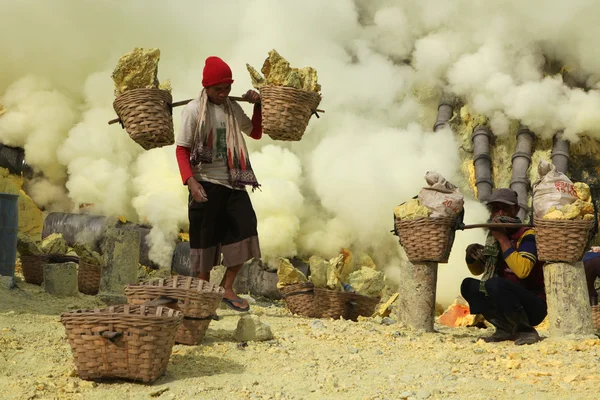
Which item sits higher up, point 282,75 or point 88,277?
point 282,75

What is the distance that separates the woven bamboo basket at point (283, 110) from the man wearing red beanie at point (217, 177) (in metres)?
0.25

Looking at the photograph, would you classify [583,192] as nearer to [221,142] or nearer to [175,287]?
[221,142]

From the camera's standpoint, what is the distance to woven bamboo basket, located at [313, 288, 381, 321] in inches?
276

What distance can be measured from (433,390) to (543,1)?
945cm

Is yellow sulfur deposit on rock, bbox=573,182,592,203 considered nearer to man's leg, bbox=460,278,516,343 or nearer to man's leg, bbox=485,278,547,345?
man's leg, bbox=485,278,547,345

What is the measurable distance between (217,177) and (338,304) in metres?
2.12

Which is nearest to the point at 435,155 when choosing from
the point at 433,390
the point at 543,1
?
the point at 543,1

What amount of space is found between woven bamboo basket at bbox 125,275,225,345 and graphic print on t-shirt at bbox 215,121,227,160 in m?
1.11

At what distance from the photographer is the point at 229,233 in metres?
5.63

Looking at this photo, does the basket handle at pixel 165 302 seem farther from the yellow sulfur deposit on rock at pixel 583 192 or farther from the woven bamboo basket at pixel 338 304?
the yellow sulfur deposit on rock at pixel 583 192

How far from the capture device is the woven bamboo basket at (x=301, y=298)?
23.1 feet

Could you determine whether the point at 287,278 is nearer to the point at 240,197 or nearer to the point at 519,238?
the point at 240,197

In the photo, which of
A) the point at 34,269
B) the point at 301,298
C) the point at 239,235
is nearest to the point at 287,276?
the point at 301,298

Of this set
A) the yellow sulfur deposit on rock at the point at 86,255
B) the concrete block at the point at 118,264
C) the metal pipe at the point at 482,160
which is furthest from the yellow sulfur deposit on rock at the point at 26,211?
the metal pipe at the point at 482,160
